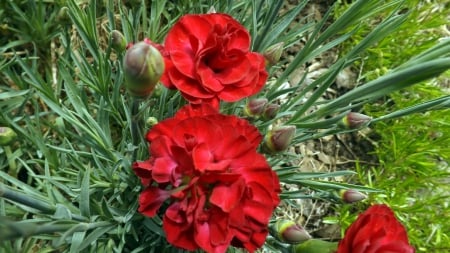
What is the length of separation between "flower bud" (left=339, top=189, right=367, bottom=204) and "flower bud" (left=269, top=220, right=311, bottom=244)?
140mm

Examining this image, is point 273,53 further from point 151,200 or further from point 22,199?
point 22,199

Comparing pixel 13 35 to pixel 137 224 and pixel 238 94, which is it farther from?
pixel 238 94

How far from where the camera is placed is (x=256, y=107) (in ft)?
2.88

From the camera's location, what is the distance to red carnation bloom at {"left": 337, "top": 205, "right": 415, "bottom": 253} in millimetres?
747

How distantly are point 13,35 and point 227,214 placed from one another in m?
0.83

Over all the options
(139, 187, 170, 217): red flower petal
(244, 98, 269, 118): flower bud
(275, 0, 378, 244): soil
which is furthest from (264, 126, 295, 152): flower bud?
(275, 0, 378, 244): soil

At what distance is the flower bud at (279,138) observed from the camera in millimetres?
817

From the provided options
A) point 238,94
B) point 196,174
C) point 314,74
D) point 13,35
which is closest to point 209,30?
point 238,94

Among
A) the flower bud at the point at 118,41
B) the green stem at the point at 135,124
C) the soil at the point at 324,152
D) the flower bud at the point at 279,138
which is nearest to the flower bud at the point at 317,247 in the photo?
the flower bud at the point at 279,138

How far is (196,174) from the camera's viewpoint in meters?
0.72

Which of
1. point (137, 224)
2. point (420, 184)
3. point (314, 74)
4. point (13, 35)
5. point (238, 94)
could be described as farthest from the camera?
point (314, 74)

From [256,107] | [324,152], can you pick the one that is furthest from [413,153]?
[256,107]

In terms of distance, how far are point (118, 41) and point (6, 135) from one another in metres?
0.25

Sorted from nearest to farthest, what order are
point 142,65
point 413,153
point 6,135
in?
1. point 142,65
2. point 6,135
3. point 413,153
